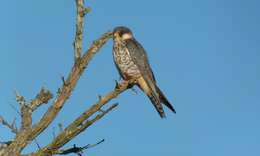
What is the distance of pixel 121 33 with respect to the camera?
29.5ft

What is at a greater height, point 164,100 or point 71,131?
point 164,100

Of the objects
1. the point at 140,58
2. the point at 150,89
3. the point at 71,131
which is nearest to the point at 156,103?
the point at 150,89

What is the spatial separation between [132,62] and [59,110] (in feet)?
14.6

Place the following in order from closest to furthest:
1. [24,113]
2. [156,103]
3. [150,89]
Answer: [24,113] < [156,103] < [150,89]

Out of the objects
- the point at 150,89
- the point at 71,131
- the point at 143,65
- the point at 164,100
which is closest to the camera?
the point at 71,131

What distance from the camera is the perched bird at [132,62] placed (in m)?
8.70

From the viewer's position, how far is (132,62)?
8852 millimetres

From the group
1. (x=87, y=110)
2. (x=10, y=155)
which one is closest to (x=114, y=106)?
(x=87, y=110)

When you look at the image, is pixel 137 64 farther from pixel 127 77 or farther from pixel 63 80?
pixel 63 80

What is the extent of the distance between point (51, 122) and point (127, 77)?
444cm

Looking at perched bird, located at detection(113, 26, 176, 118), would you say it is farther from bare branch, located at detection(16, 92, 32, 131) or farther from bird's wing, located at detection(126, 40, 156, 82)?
bare branch, located at detection(16, 92, 32, 131)

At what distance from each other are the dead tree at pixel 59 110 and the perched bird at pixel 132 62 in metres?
3.55

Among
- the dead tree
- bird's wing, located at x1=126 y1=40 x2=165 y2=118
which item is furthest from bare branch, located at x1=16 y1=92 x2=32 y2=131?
bird's wing, located at x1=126 y1=40 x2=165 y2=118

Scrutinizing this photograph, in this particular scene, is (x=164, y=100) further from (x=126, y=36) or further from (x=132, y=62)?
(x=126, y=36)
